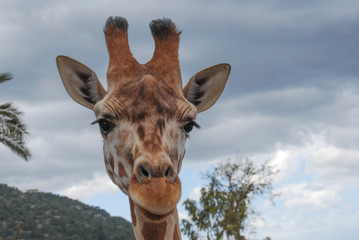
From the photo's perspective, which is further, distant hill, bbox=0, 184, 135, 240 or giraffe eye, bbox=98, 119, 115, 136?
distant hill, bbox=0, 184, 135, 240

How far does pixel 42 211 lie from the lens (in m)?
64.9

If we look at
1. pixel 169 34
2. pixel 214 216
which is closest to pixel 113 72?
pixel 169 34

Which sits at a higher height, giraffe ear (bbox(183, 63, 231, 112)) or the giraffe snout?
giraffe ear (bbox(183, 63, 231, 112))

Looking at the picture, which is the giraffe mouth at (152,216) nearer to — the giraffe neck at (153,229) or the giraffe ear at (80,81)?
the giraffe neck at (153,229)

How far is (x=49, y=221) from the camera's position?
6178 centimetres

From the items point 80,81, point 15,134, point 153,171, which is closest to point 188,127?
point 153,171

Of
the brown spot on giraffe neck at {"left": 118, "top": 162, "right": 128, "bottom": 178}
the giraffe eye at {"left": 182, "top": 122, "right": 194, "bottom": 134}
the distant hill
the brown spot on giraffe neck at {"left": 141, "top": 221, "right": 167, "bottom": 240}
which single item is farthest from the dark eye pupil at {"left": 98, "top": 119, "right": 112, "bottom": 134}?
the distant hill

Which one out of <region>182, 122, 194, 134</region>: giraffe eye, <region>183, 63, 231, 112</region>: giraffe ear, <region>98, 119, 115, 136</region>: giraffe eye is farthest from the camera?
<region>183, 63, 231, 112</region>: giraffe ear

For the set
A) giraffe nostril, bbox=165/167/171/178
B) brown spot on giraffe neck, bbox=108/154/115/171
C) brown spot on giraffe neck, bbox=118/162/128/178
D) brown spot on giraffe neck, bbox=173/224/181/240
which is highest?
brown spot on giraffe neck, bbox=108/154/115/171

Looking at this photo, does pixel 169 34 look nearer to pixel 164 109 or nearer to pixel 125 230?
pixel 164 109

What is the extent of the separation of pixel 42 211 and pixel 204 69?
62.4m

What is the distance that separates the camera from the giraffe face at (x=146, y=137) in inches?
179

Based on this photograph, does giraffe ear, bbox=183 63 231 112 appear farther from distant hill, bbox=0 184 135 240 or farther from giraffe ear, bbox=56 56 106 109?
distant hill, bbox=0 184 135 240

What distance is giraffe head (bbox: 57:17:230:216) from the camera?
4.59 meters
